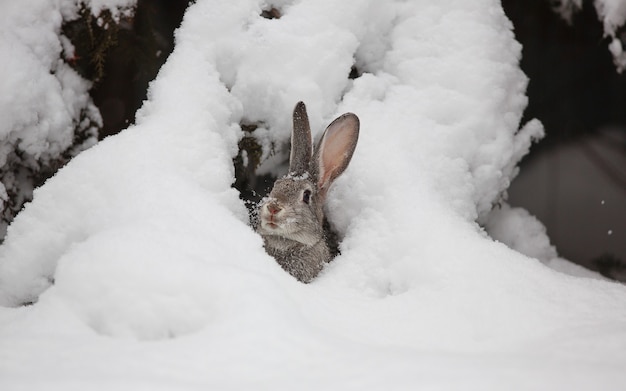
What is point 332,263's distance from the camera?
314 cm

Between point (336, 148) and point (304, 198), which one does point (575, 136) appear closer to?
point (336, 148)

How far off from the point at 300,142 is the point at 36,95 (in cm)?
158

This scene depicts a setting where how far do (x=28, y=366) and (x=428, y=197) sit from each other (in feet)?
7.22

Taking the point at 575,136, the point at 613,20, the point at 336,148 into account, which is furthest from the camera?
the point at 575,136

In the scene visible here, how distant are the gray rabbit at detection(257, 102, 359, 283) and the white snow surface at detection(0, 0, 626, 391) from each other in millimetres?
161

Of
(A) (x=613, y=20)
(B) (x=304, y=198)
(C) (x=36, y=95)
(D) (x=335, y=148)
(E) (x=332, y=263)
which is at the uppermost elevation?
(A) (x=613, y=20)

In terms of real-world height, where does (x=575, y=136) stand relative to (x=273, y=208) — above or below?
above

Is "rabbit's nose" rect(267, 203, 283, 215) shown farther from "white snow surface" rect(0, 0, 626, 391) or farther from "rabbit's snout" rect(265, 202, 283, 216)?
"white snow surface" rect(0, 0, 626, 391)

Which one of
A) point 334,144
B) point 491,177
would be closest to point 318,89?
point 334,144

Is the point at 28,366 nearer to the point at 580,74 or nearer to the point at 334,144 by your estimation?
the point at 334,144

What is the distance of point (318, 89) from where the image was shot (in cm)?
349

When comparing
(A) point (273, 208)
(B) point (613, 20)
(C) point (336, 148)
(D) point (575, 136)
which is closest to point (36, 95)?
(A) point (273, 208)

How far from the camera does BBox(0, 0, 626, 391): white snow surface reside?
5.41 feet

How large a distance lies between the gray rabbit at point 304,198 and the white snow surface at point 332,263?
0.16 m
